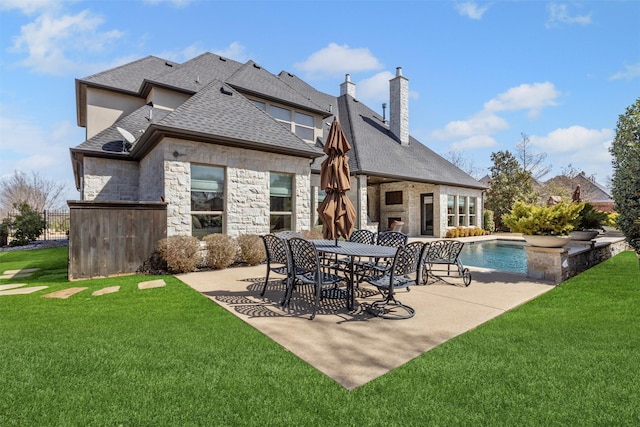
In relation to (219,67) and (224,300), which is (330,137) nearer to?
(224,300)

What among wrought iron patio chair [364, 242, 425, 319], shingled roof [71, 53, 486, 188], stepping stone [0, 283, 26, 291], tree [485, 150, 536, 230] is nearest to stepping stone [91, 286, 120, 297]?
stepping stone [0, 283, 26, 291]

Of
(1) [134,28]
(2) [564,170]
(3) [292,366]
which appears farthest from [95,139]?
(2) [564,170]

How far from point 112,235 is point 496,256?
13.5 metres

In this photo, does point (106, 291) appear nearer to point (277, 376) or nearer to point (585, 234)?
point (277, 376)

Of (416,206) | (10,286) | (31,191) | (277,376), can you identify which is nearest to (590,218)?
(277,376)

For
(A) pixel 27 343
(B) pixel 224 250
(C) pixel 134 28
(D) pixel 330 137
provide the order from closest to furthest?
(A) pixel 27 343
(D) pixel 330 137
(B) pixel 224 250
(C) pixel 134 28

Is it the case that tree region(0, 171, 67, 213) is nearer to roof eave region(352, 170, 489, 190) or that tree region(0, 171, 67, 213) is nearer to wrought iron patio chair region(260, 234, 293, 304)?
roof eave region(352, 170, 489, 190)

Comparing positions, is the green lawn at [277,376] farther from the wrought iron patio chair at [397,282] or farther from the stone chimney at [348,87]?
the stone chimney at [348,87]

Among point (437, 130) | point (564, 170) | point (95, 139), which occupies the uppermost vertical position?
point (437, 130)

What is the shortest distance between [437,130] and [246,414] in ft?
127

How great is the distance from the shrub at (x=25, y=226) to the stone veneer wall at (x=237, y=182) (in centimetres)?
1375

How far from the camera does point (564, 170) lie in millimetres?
38875

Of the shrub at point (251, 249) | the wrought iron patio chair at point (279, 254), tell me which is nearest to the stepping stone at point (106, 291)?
the wrought iron patio chair at point (279, 254)

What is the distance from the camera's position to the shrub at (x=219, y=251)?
8.23m
